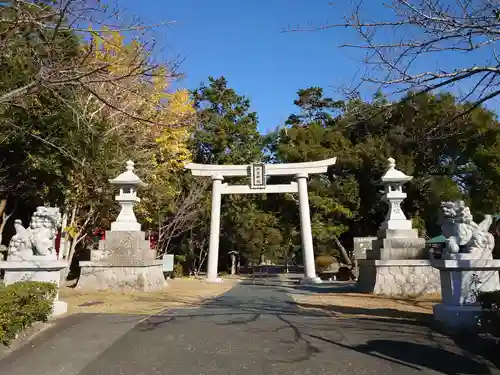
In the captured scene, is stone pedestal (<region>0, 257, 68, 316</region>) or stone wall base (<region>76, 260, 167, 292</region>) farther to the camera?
stone wall base (<region>76, 260, 167, 292</region>)

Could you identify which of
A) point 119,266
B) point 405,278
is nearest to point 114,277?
point 119,266

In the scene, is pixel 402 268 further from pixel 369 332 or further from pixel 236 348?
pixel 236 348

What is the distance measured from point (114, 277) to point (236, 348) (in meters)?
7.96

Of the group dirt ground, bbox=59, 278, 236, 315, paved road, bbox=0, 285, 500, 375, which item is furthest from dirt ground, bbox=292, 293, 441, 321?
dirt ground, bbox=59, 278, 236, 315

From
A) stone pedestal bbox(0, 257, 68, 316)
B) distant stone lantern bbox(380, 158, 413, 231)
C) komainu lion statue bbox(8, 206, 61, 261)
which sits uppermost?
distant stone lantern bbox(380, 158, 413, 231)

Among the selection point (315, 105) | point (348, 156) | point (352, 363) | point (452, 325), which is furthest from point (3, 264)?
point (315, 105)

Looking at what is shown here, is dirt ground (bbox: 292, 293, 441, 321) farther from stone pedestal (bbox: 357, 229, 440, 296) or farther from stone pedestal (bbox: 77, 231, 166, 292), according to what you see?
stone pedestal (bbox: 77, 231, 166, 292)

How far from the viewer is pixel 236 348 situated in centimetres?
518

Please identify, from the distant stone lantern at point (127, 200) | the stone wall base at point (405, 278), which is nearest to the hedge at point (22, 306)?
the distant stone lantern at point (127, 200)

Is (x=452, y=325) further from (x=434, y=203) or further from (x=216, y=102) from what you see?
(x=216, y=102)

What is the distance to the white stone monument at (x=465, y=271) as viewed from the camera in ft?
20.1

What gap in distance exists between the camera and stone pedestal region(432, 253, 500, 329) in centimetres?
611

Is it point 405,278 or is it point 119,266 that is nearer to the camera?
point 405,278

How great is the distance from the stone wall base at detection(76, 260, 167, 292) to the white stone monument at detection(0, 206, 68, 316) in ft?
15.7
